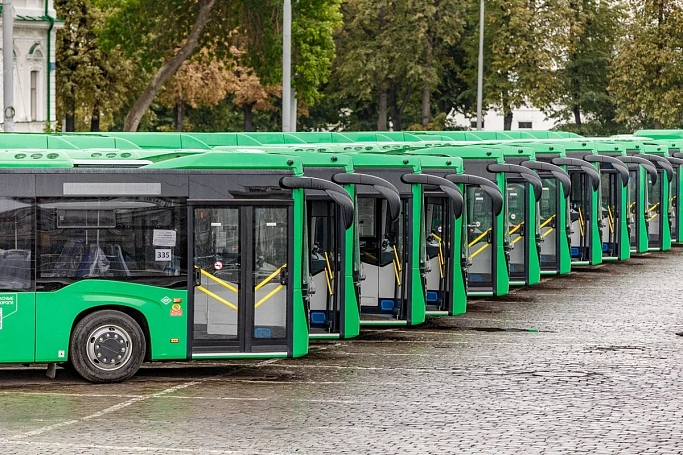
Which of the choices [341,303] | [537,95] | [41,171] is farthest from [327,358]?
[537,95]

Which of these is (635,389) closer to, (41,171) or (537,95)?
(41,171)

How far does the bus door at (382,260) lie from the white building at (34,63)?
108 feet

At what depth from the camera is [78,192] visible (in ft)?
53.7

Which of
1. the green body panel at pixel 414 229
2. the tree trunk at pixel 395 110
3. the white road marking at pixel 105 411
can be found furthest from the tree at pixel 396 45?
the white road marking at pixel 105 411

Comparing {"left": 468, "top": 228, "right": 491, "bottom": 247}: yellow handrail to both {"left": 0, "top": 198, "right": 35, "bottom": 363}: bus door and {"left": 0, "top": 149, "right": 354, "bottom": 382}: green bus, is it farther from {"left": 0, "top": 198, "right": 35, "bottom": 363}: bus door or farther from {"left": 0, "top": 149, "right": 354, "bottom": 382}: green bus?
{"left": 0, "top": 198, "right": 35, "bottom": 363}: bus door

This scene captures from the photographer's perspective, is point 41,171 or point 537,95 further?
point 537,95

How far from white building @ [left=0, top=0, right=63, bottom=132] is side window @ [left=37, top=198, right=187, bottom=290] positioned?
120ft

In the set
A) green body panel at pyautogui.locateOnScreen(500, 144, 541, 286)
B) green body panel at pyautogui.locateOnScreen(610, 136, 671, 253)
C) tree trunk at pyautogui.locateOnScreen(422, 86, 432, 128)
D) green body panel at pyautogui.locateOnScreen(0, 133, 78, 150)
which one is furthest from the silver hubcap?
tree trunk at pyautogui.locateOnScreen(422, 86, 432, 128)

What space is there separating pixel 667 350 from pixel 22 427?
9021 mm

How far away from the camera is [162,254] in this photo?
1664cm

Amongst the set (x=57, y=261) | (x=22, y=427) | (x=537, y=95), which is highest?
(x=537, y=95)

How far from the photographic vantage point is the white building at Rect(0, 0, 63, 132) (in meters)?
52.8

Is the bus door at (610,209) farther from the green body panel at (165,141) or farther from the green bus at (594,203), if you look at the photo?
the green body panel at (165,141)

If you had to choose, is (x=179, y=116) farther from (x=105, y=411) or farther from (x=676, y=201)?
(x=105, y=411)
